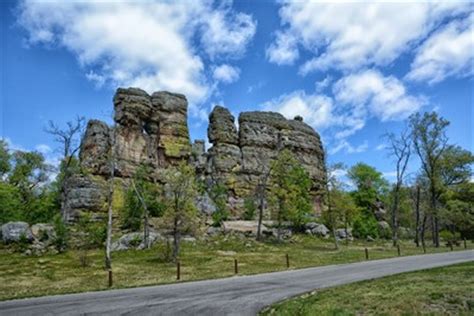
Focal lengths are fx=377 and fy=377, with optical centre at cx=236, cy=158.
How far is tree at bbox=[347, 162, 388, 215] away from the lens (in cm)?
6975

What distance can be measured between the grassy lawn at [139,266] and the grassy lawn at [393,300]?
11.2 m

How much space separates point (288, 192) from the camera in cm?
4781

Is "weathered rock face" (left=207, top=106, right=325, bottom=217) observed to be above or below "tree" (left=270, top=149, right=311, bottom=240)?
above

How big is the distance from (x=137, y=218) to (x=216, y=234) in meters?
10.3

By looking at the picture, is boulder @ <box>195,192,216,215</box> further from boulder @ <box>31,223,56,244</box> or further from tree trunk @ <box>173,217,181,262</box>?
tree trunk @ <box>173,217,181,262</box>

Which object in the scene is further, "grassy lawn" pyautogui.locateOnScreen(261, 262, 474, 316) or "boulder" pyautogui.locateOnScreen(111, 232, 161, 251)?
"boulder" pyautogui.locateOnScreen(111, 232, 161, 251)

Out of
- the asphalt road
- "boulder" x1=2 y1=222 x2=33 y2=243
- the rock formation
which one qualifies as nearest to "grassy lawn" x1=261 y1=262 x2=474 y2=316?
the asphalt road

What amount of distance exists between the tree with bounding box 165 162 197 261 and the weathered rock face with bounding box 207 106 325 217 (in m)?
28.9

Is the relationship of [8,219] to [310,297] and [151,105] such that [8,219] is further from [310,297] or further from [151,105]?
[310,297]

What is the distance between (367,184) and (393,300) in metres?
64.9

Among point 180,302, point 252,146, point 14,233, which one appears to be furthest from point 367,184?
point 180,302

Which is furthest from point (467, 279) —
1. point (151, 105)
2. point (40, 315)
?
point (151, 105)

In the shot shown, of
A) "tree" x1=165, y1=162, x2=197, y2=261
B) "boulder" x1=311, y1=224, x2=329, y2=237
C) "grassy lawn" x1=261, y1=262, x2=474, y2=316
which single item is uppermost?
"tree" x1=165, y1=162, x2=197, y2=261

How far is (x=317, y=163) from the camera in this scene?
250 feet
